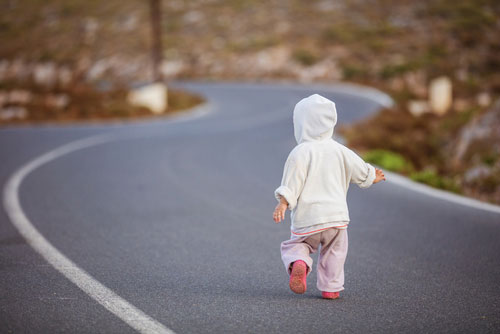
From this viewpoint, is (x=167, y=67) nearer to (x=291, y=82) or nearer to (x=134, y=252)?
(x=291, y=82)

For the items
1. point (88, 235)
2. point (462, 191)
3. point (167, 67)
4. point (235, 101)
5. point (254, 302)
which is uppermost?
point (254, 302)

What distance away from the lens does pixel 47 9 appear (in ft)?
264

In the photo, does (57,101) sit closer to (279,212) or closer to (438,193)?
Result: (438,193)

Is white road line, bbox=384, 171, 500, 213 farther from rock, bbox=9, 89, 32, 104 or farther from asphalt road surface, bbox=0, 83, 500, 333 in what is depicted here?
rock, bbox=9, 89, 32, 104

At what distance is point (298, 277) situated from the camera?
14.2 feet

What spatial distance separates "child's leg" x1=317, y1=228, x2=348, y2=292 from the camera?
447cm

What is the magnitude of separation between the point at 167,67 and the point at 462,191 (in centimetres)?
4915

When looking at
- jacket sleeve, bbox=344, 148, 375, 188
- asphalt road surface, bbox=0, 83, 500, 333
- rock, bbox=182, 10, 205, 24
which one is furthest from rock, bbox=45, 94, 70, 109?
rock, bbox=182, 10, 205, 24

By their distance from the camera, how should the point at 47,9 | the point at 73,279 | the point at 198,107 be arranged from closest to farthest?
the point at 73,279, the point at 198,107, the point at 47,9

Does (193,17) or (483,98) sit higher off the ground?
(483,98)

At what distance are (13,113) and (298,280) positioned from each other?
66.1ft

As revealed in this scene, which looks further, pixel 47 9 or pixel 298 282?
pixel 47 9

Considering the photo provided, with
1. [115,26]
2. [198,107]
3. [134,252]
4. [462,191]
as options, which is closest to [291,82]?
[198,107]

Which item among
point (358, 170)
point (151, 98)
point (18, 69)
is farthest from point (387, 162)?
point (18, 69)
